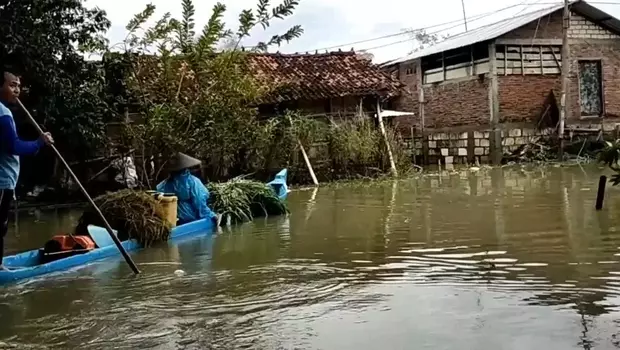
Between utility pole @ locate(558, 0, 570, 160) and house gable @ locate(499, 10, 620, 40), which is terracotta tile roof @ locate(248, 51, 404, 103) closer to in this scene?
house gable @ locate(499, 10, 620, 40)

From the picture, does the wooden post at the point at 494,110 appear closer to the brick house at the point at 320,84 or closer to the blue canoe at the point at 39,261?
the brick house at the point at 320,84

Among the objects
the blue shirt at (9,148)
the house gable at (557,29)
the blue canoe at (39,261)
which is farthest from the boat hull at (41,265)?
the house gable at (557,29)

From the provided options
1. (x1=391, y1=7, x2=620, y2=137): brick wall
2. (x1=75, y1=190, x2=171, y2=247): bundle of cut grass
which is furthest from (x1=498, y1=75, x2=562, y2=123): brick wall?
(x1=75, y1=190, x2=171, y2=247): bundle of cut grass

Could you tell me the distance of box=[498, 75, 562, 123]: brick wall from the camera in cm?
2480

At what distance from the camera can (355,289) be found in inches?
238

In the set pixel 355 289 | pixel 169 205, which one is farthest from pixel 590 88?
pixel 355 289

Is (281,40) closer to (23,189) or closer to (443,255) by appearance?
(23,189)

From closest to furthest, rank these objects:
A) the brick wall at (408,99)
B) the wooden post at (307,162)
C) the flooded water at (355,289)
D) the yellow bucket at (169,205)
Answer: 1. the flooded water at (355,289)
2. the yellow bucket at (169,205)
3. the wooden post at (307,162)
4. the brick wall at (408,99)

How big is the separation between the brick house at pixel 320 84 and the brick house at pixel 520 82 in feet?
14.8

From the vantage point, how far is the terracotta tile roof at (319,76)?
20.4m

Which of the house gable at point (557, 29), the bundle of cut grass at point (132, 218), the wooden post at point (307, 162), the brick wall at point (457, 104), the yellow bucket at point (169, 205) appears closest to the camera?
the bundle of cut grass at point (132, 218)

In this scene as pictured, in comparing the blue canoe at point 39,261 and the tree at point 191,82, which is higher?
the tree at point 191,82

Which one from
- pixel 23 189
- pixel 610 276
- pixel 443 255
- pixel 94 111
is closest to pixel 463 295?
pixel 610 276

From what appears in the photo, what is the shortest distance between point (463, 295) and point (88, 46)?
12064 millimetres
